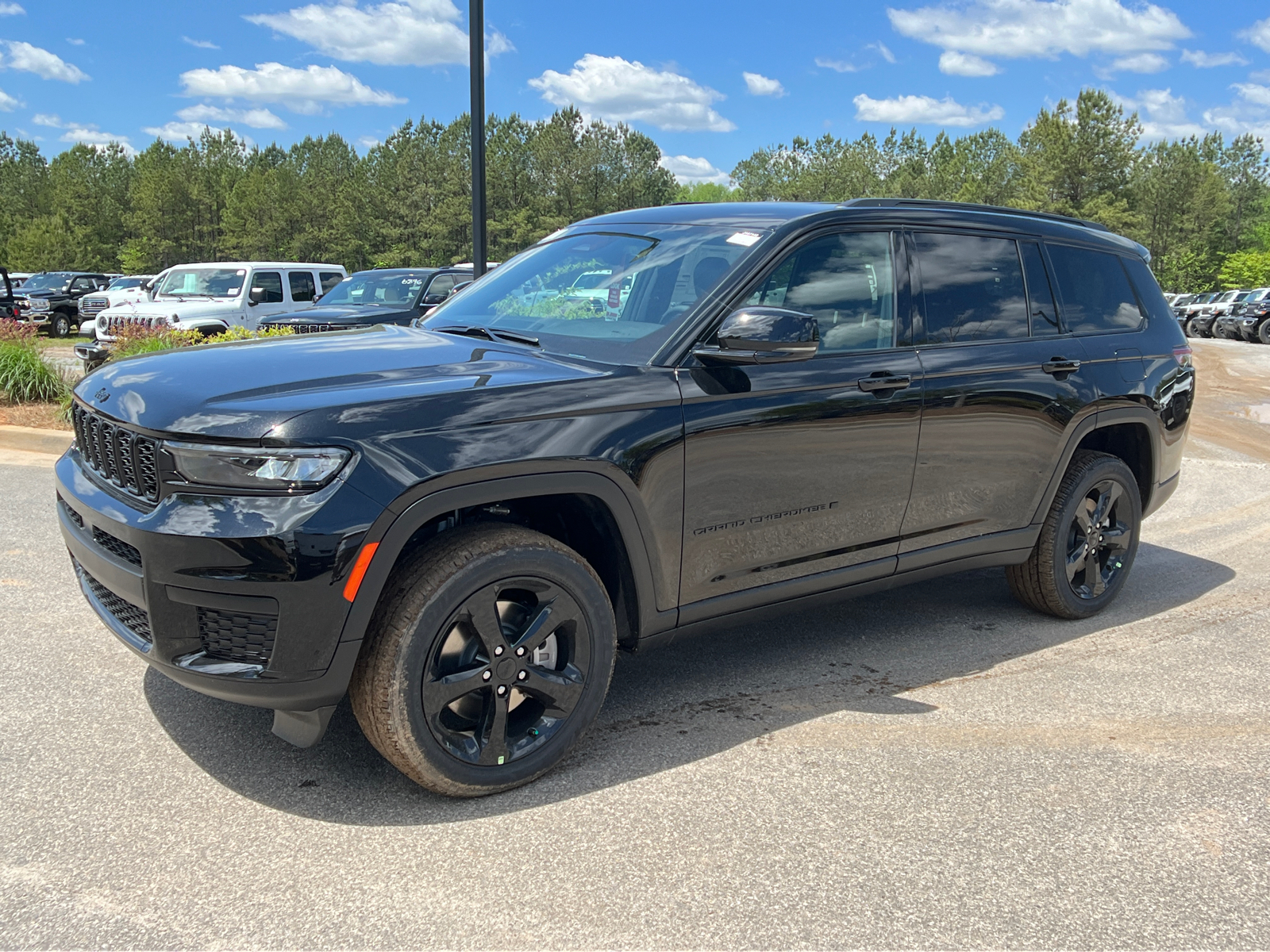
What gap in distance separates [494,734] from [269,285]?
15.1 meters

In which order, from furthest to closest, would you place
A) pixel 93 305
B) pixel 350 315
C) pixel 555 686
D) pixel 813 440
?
1. pixel 93 305
2. pixel 350 315
3. pixel 813 440
4. pixel 555 686

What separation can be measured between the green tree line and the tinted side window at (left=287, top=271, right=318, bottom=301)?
4607cm

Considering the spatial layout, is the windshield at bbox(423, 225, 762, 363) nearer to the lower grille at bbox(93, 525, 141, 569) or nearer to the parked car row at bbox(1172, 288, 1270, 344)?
the lower grille at bbox(93, 525, 141, 569)

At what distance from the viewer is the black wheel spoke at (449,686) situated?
2920mm

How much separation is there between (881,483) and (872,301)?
702mm

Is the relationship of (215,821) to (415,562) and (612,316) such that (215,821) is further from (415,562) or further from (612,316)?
(612,316)

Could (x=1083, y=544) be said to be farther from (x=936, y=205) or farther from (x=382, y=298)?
(x=382, y=298)

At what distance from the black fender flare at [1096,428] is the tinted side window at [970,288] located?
56cm

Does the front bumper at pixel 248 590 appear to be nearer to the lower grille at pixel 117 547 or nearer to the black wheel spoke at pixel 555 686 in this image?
the lower grille at pixel 117 547

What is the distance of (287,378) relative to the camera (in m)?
2.97

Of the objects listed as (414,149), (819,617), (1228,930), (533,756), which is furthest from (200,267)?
(414,149)

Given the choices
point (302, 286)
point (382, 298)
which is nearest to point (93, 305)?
point (302, 286)

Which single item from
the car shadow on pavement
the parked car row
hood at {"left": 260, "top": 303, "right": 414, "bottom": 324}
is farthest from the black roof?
the parked car row

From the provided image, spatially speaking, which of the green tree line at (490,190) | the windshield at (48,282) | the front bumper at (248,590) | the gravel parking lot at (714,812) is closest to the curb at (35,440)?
the gravel parking lot at (714,812)
